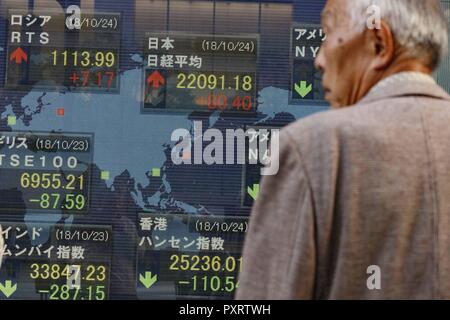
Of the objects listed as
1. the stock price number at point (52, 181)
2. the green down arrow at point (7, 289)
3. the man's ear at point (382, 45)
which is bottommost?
the green down arrow at point (7, 289)

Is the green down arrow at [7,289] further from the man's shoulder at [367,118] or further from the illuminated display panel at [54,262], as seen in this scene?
the man's shoulder at [367,118]

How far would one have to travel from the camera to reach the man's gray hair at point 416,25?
129 cm

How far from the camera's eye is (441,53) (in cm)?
132

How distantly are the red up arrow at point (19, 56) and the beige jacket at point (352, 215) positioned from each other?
1949 millimetres

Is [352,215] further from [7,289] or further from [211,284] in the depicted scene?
[7,289]

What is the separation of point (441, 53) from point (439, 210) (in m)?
0.26

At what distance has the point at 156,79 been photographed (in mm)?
2973

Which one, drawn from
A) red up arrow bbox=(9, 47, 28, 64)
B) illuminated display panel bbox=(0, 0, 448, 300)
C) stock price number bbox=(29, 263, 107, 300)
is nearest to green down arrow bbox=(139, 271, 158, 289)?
illuminated display panel bbox=(0, 0, 448, 300)

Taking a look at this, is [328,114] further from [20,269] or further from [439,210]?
[20,269]

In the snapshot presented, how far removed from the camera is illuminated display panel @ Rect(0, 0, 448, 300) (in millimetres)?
2920

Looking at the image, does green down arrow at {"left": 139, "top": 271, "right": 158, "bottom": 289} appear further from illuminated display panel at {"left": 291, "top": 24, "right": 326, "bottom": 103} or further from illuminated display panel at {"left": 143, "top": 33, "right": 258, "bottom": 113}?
illuminated display panel at {"left": 291, "top": 24, "right": 326, "bottom": 103}

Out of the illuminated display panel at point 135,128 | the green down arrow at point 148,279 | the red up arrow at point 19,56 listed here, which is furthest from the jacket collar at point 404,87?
the red up arrow at point 19,56

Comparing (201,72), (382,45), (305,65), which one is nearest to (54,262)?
(201,72)
